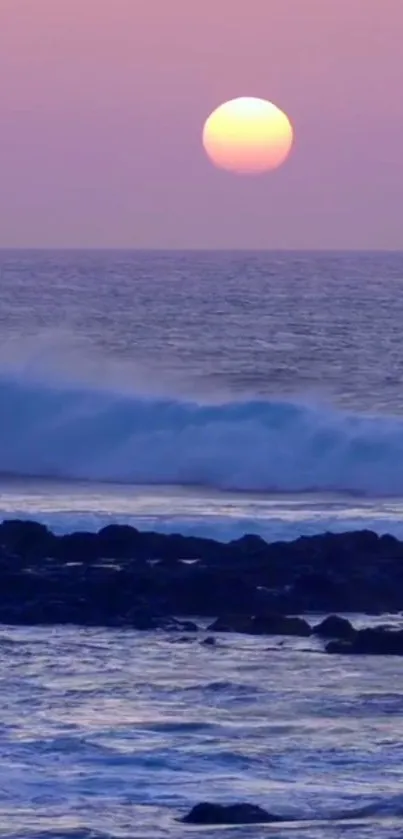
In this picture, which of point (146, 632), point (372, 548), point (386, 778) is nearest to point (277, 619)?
point (146, 632)

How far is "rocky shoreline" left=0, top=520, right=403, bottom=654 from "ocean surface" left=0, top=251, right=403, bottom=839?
21.1 inches

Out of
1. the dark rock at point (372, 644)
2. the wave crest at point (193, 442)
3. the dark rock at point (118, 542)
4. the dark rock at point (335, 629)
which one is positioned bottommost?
the dark rock at point (372, 644)

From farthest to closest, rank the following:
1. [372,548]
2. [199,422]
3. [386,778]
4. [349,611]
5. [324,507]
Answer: [199,422] < [324,507] < [372,548] < [349,611] < [386,778]

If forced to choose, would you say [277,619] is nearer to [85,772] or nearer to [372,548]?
[372,548]

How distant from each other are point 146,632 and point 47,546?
3.96m

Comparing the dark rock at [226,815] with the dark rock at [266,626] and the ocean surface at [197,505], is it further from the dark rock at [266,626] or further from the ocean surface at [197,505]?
the dark rock at [266,626]

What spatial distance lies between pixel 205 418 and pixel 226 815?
26335 millimetres

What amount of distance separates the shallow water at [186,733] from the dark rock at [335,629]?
248mm

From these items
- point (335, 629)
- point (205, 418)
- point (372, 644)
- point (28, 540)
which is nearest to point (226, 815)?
point (372, 644)

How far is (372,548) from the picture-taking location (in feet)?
68.2

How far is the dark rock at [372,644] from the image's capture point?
16.2 metres

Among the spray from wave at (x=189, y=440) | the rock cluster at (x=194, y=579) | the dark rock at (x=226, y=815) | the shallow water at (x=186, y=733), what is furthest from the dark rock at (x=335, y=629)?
the spray from wave at (x=189, y=440)

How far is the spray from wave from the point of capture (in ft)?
106

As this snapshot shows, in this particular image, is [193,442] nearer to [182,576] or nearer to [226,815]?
[182,576]
